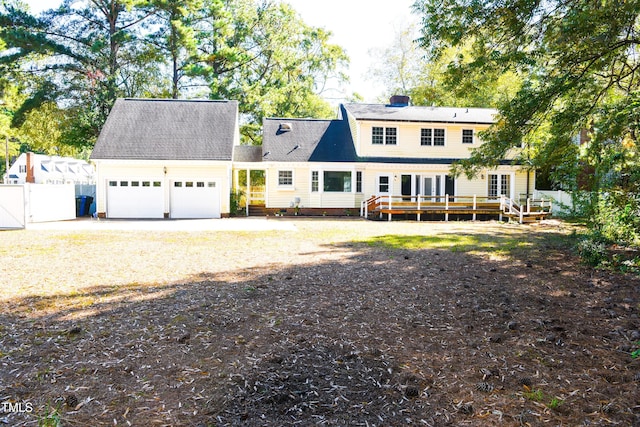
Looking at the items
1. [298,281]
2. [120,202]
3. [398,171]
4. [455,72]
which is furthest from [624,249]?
[120,202]

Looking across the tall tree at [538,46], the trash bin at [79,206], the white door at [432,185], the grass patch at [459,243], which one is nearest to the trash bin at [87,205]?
the trash bin at [79,206]

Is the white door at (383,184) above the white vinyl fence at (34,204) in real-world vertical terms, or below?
above

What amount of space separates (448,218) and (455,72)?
45.3 ft

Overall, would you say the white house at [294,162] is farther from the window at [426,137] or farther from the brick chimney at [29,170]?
the brick chimney at [29,170]

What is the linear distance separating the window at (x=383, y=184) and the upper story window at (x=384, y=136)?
→ 6.38 ft

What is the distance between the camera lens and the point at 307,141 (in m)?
25.3

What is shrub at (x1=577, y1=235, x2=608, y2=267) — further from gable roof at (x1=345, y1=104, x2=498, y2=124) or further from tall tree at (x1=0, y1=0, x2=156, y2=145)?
tall tree at (x1=0, y1=0, x2=156, y2=145)

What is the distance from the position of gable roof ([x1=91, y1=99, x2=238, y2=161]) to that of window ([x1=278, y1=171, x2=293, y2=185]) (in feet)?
10.4

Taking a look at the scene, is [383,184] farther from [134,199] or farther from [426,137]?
[134,199]

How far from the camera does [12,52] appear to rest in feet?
90.2

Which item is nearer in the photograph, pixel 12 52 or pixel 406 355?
pixel 406 355

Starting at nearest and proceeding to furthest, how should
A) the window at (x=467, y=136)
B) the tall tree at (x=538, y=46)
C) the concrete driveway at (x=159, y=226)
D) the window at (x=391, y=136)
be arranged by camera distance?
the tall tree at (x=538, y=46), the concrete driveway at (x=159, y=226), the window at (x=391, y=136), the window at (x=467, y=136)

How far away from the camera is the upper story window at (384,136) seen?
80.9ft

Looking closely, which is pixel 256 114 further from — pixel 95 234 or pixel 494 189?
pixel 95 234
